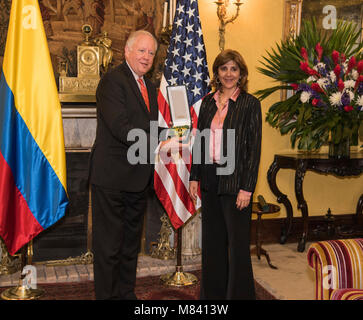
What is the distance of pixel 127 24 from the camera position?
13.6 feet

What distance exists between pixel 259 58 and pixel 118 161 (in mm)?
2452

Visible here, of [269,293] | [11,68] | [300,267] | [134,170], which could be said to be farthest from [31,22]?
[300,267]

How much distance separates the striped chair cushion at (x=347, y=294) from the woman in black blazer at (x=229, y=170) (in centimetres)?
80

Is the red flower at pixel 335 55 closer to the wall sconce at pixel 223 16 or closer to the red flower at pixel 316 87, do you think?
the red flower at pixel 316 87

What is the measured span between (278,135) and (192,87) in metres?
1.53

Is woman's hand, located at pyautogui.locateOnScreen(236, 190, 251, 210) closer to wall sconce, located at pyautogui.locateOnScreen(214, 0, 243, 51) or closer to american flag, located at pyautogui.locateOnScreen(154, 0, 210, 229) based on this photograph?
american flag, located at pyautogui.locateOnScreen(154, 0, 210, 229)

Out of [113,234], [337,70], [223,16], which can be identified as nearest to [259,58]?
[223,16]

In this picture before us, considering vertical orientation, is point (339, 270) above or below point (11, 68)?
below

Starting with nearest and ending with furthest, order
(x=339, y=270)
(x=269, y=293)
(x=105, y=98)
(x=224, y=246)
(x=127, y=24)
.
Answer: (x=339, y=270), (x=105, y=98), (x=224, y=246), (x=269, y=293), (x=127, y=24)

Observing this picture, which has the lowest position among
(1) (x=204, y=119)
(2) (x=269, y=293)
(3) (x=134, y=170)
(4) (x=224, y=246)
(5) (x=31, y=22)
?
(2) (x=269, y=293)

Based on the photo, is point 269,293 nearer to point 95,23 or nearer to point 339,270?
point 339,270

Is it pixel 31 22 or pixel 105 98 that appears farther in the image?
pixel 31 22

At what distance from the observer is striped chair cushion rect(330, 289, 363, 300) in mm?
1969

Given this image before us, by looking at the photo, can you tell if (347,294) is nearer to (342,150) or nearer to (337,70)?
(337,70)
